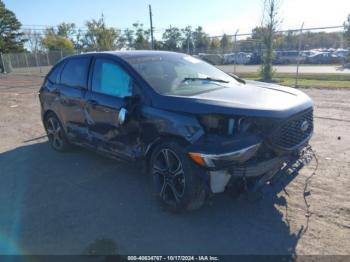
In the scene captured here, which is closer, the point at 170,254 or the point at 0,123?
the point at 170,254

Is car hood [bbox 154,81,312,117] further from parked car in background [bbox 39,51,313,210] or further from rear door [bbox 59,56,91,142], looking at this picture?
rear door [bbox 59,56,91,142]

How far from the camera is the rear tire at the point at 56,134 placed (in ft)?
19.0

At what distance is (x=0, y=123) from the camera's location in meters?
8.94

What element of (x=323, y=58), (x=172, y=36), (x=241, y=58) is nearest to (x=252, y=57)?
(x=241, y=58)

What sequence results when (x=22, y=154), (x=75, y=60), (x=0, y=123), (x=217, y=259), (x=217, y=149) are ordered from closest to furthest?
1. (x=217, y=259)
2. (x=217, y=149)
3. (x=75, y=60)
4. (x=22, y=154)
5. (x=0, y=123)

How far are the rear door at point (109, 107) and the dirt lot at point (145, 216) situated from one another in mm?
607

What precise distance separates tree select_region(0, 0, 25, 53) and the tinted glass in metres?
57.5

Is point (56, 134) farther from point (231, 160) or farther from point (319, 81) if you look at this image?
point (319, 81)

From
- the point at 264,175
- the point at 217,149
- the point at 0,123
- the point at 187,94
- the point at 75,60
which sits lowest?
the point at 0,123

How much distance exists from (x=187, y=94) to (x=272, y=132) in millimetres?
1086

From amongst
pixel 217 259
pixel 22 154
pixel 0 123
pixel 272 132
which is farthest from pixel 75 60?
pixel 0 123

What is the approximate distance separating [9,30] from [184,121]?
6204cm

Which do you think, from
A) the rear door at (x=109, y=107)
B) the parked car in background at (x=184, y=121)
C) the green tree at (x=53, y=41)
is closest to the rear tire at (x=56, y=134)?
the parked car in background at (x=184, y=121)

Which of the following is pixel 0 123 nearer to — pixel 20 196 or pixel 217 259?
pixel 20 196
